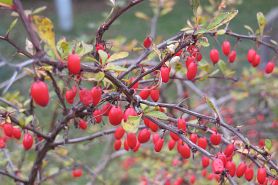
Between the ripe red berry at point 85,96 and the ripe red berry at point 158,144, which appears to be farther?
the ripe red berry at point 158,144

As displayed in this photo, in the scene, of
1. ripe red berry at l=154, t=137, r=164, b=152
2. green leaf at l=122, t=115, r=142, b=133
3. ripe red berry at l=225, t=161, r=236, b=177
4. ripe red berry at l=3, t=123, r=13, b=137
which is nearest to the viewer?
green leaf at l=122, t=115, r=142, b=133

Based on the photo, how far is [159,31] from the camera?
34.9 feet

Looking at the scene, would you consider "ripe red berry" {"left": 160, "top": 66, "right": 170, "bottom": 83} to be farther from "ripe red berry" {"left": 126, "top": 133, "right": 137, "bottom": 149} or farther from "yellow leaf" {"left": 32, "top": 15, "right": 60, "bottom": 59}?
"yellow leaf" {"left": 32, "top": 15, "right": 60, "bottom": 59}

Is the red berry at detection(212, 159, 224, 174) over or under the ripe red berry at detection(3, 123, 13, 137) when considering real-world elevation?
over

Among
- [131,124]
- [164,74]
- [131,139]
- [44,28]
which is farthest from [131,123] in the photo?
[44,28]

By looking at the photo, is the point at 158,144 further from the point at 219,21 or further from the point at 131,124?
Result: the point at 219,21

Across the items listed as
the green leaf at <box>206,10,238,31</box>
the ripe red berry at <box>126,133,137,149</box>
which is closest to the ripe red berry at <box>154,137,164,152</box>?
the ripe red berry at <box>126,133,137,149</box>

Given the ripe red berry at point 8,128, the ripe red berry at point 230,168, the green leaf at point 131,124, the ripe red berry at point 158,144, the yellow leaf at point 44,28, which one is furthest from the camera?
the ripe red berry at point 8,128

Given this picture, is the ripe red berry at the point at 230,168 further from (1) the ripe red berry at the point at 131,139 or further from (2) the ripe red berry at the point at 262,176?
(1) the ripe red berry at the point at 131,139

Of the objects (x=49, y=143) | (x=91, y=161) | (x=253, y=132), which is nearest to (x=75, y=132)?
(x=91, y=161)

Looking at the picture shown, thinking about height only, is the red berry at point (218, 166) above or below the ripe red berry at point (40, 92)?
below

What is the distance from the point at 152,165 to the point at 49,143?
1171mm

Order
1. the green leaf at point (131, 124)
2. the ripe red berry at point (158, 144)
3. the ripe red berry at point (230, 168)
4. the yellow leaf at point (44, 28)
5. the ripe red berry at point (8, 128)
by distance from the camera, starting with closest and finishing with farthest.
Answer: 1. the yellow leaf at point (44, 28)
2. the green leaf at point (131, 124)
3. the ripe red berry at point (230, 168)
4. the ripe red berry at point (158, 144)
5. the ripe red berry at point (8, 128)

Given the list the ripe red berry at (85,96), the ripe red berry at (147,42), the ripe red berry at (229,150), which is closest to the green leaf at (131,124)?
the ripe red berry at (85,96)
